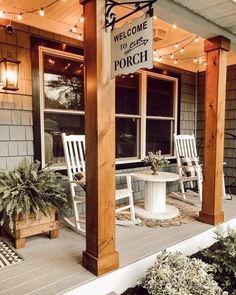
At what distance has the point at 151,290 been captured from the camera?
6.63ft

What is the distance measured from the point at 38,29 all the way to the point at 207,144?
2.59m

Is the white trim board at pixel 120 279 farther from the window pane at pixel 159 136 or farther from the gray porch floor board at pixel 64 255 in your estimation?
the window pane at pixel 159 136

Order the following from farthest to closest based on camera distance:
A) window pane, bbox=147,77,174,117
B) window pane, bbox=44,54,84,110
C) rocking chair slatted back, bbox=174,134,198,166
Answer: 1. window pane, bbox=147,77,174,117
2. rocking chair slatted back, bbox=174,134,198,166
3. window pane, bbox=44,54,84,110

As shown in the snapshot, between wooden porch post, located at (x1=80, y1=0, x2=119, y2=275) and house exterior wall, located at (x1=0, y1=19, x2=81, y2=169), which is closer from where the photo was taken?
wooden porch post, located at (x1=80, y1=0, x2=119, y2=275)

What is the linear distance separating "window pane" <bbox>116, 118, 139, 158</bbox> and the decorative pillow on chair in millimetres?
866

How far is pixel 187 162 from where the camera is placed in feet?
14.4

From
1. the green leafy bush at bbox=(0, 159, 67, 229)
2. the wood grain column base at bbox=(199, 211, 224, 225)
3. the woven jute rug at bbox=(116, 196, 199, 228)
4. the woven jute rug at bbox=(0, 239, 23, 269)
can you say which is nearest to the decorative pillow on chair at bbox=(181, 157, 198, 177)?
the woven jute rug at bbox=(116, 196, 199, 228)

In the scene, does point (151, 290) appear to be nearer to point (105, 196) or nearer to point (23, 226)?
point (105, 196)

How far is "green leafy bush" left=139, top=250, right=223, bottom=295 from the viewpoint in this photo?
1968 millimetres

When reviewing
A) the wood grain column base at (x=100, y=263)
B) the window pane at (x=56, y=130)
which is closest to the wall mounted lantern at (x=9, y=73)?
the window pane at (x=56, y=130)

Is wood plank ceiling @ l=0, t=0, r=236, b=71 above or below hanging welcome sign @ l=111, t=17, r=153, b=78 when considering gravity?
above

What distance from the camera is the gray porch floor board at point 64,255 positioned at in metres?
1.94

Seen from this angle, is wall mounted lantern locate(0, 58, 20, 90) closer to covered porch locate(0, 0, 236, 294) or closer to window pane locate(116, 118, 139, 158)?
covered porch locate(0, 0, 236, 294)

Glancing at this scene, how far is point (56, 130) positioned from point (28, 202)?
1.30 metres
